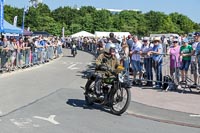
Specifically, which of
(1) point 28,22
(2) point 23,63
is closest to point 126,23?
(1) point 28,22

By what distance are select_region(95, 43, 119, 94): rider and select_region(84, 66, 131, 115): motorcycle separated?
97 mm

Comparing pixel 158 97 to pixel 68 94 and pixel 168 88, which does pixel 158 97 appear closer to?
pixel 168 88

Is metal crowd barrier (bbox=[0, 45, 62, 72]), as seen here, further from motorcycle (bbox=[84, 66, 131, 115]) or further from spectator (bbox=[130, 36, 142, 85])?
motorcycle (bbox=[84, 66, 131, 115])

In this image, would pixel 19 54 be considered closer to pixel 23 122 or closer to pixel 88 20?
pixel 23 122

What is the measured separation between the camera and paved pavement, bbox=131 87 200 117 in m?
10.5

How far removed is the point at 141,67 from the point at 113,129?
24.1ft

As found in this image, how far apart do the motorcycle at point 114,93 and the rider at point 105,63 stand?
0.10 meters

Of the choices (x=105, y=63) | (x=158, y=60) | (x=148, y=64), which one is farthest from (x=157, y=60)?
(x=105, y=63)

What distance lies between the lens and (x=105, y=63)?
9875 millimetres

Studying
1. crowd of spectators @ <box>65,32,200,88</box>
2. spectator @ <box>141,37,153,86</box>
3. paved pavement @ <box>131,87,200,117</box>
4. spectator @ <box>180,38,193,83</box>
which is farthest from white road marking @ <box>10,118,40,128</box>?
spectator @ <box>141,37,153,86</box>

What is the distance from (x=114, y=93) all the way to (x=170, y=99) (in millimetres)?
2723

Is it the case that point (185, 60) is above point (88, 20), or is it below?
below

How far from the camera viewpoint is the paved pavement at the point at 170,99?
10477 millimetres

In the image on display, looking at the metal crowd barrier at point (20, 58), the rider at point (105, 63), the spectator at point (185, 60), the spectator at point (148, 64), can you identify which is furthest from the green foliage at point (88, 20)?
the rider at point (105, 63)
